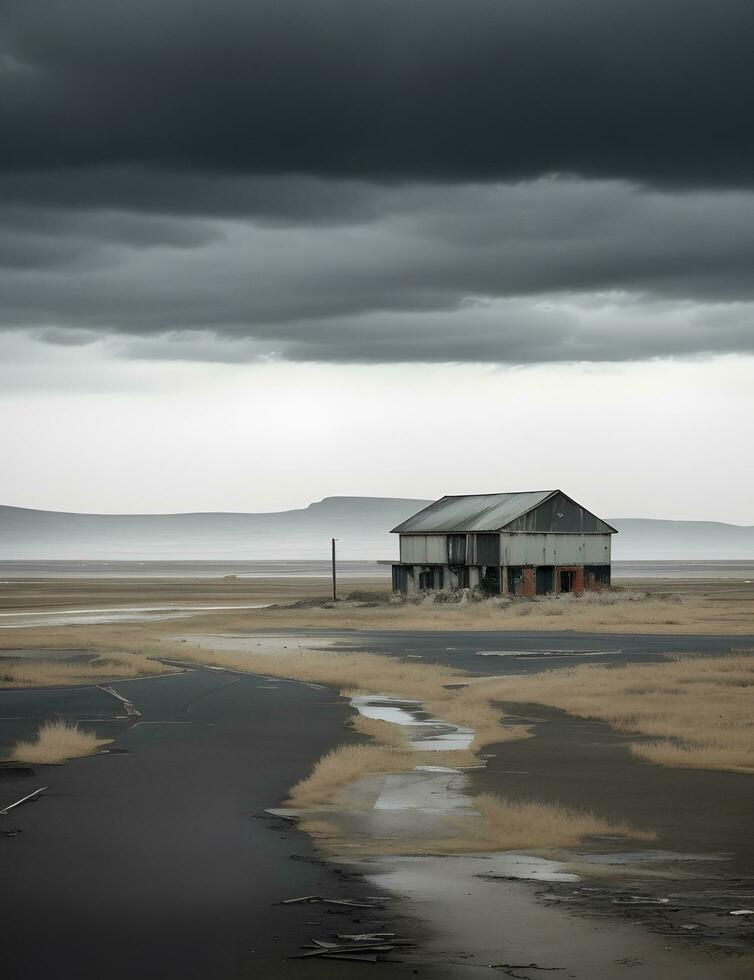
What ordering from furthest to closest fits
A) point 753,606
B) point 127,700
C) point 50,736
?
point 753,606, point 127,700, point 50,736

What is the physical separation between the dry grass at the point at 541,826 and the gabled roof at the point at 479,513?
2902 inches

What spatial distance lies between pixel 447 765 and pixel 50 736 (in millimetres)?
Answer: 8833

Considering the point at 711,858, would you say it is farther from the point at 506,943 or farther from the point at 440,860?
the point at 506,943

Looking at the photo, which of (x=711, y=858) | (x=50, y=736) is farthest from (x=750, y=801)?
(x=50, y=736)

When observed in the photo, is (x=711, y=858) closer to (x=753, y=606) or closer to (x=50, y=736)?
(x=50, y=736)

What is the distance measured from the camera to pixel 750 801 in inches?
886

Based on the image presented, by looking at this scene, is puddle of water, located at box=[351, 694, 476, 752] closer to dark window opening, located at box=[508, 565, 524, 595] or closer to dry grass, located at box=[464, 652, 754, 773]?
dry grass, located at box=[464, 652, 754, 773]

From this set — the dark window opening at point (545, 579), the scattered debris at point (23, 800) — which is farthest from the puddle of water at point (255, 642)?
the scattered debris at point (23, 800)

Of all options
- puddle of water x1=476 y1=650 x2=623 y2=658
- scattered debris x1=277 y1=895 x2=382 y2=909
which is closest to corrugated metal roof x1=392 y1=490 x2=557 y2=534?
puddle of water x1=476 y1=650 x2=623 y2=658

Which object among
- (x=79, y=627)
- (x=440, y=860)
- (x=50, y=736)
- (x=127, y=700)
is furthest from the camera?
(x=79, y=627)

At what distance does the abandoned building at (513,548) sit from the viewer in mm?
95125

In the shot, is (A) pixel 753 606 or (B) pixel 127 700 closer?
(B) pixel 127 700

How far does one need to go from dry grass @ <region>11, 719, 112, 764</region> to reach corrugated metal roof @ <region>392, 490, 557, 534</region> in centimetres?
6593

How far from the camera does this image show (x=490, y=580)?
3780 inches
